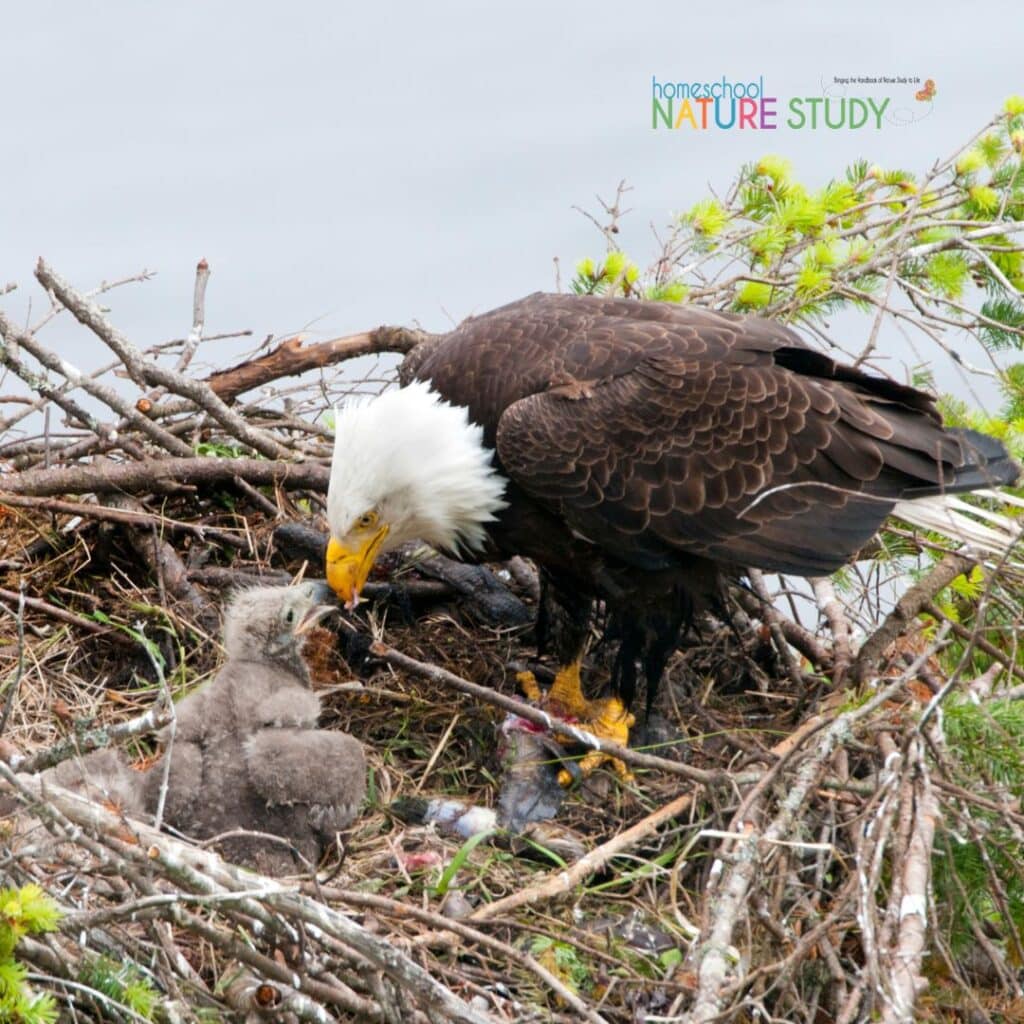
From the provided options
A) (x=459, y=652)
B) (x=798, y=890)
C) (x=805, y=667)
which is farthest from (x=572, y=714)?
(x=798, y=890)

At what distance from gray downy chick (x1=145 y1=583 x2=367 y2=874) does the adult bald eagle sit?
1.97 feet

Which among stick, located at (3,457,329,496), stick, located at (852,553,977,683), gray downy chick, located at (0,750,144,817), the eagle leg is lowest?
the eagle leg

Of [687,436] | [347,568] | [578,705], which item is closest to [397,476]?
[347,568]

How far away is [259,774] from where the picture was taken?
416cm

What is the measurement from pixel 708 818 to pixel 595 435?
3.80ft

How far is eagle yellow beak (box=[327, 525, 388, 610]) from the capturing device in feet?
15.9

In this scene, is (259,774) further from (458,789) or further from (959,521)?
(959,521)

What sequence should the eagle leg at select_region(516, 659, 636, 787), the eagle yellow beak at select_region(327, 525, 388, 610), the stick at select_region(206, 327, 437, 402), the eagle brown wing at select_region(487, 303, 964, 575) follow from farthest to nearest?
the stick at select_region(206, 327, 437, 402) → the eagle leg at select_region(516, 659, 636, 787) → the eagle yellow beak at select_region(327, 525, 388, 610) → the eagle brown wing at select_region(487, 303, 964, 575)

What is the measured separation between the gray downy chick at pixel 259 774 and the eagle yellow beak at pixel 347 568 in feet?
1.63

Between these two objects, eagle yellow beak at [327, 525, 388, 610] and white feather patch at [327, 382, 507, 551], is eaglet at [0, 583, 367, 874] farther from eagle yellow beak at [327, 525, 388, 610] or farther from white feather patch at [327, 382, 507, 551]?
white feather patch at [327, 382, 507, 551]

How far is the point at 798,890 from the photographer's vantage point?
3930mm

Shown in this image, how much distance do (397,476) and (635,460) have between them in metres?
0.71

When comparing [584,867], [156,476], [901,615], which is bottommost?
[584,867]

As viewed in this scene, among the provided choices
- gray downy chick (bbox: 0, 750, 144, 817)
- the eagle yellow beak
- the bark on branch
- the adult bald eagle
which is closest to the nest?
the bark on branch
